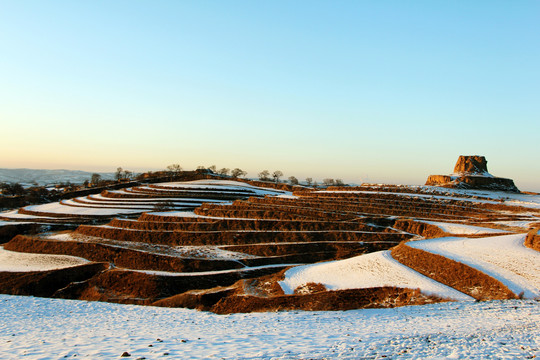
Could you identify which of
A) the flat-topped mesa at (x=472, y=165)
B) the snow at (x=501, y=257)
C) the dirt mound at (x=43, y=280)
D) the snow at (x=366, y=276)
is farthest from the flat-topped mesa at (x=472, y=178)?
the dirt mound at (x=43, y=280)

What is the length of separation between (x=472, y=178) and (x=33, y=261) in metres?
88.3

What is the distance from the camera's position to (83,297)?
95.7ft

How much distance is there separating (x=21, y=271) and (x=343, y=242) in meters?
35.2

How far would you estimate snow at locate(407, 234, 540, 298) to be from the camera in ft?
62.7

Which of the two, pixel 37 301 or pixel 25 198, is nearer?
pixel 37 301

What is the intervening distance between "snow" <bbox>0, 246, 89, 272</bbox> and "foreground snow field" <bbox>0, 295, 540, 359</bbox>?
15402 millimetres

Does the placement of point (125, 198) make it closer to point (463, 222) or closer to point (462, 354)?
point (463, 222)

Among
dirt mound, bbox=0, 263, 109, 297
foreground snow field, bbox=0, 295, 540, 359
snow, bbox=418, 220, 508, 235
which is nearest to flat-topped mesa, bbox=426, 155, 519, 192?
snow, bbox=418, 220, 508, 235

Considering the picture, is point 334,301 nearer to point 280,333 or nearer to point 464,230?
point 280,333

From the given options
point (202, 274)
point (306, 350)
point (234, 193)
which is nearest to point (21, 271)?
point (202, 274)

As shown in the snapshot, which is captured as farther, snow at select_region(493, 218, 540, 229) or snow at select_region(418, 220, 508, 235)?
snow at select_region(493, 218, 540, 229)

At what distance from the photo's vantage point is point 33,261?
35.7 metres

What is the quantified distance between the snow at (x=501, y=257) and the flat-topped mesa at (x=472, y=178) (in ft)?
159

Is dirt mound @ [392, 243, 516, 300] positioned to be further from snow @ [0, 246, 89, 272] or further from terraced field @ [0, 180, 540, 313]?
snow @ [0, 246, 89, 272]
